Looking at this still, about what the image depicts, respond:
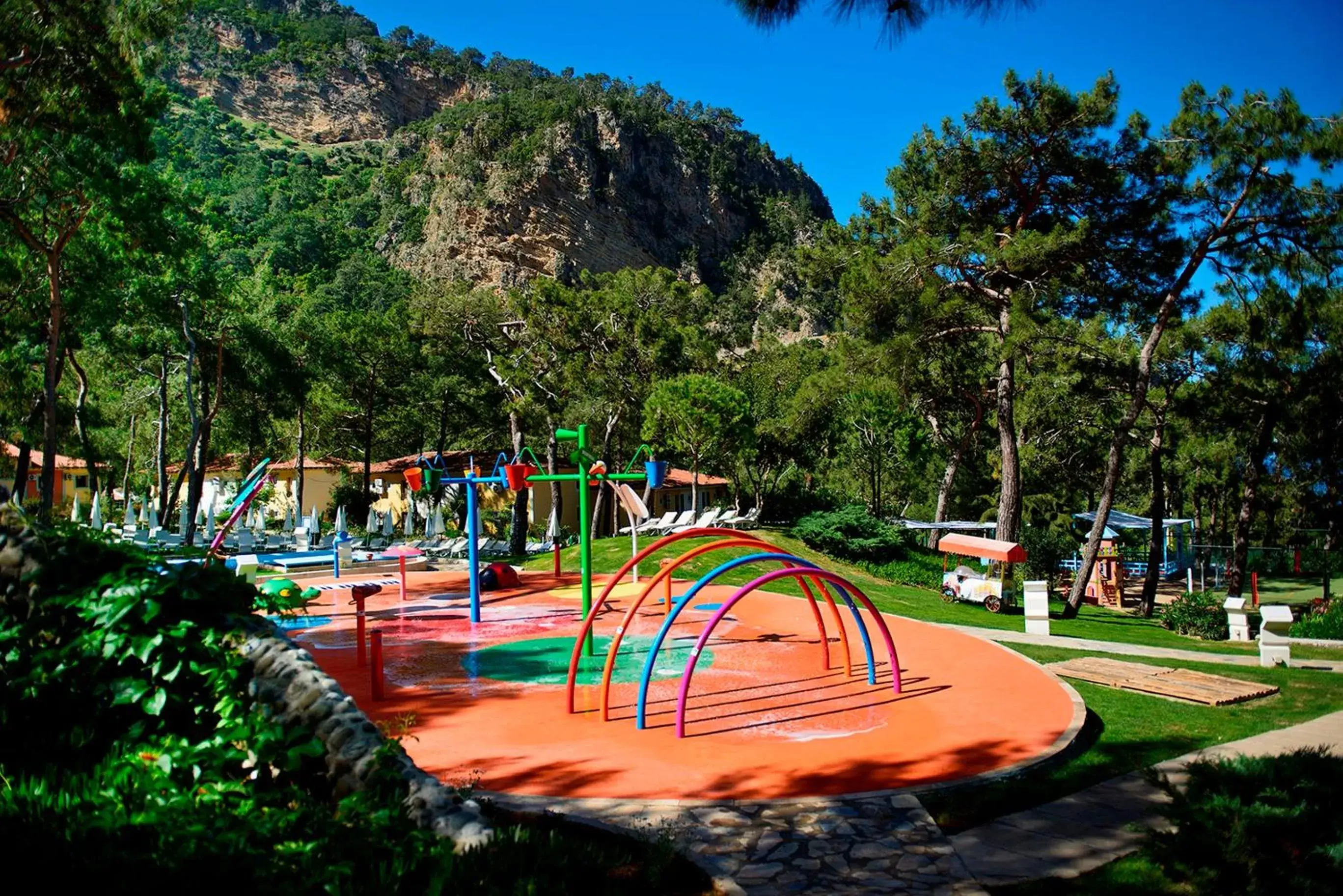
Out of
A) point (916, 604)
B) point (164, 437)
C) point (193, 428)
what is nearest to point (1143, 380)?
point (916, 604)

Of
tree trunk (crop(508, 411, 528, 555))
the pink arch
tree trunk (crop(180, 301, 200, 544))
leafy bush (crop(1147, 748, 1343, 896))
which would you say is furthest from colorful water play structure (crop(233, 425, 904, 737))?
tree trunk (crop(508, 411, 528, 555))

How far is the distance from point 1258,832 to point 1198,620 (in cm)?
1578

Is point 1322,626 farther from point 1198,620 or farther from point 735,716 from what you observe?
point 735,716

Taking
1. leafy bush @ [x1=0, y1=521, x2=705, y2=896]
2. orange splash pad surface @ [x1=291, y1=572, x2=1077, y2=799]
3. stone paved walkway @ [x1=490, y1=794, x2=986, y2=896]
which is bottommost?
orange splash pad surface @ [x1=291, y1=572, x2=1077, y2=799]

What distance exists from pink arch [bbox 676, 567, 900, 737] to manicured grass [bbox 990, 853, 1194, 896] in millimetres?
3808

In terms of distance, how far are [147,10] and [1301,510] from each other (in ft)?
146

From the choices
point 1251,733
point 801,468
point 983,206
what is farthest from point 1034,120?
point 801,468

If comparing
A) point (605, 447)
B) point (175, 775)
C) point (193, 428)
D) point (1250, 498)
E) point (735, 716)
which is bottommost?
point (735, 716)

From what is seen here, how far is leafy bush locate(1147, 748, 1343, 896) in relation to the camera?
423 cm

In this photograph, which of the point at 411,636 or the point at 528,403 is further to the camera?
the point at 528,403

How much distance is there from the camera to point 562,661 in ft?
43.8

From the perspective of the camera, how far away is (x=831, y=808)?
6.68m

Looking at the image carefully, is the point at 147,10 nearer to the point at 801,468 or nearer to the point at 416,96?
the point at 801,468

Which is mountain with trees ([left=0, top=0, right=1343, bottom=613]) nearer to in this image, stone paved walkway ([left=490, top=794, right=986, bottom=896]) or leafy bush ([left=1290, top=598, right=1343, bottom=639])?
leafy bush ([left=1290, top=598, right=1343, bottom=639])
